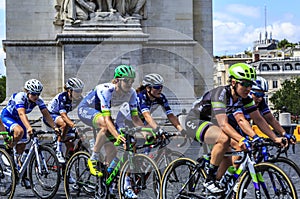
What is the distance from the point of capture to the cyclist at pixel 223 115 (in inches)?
285

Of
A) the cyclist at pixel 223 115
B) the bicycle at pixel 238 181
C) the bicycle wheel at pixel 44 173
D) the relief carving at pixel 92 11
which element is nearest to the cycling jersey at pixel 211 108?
the cyclist at pixel 223 115

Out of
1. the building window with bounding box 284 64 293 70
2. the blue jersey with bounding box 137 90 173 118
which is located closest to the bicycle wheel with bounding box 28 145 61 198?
the blue jersey with bounding box 137 90 173 118

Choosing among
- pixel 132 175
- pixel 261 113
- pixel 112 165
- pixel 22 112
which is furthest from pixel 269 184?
pixel 22 112

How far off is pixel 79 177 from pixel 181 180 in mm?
1532

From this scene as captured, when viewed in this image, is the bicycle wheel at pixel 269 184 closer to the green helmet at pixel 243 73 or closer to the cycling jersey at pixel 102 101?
the green helmet at pixel 243 73

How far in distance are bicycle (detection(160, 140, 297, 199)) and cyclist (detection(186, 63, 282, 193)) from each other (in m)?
0.13

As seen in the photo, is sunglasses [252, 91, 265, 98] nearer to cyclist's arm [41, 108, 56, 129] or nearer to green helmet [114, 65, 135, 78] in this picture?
green helmet [114, 65, 135, 78]

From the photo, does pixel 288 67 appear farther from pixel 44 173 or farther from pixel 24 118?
pixel 44 173

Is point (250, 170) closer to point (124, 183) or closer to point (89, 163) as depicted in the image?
point (124, 183)

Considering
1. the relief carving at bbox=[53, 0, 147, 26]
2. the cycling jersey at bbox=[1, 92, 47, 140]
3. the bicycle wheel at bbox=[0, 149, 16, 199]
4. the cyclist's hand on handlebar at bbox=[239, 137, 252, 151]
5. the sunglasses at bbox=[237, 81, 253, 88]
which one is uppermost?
the relief carving at bbox=[53, 0, 147, 26]

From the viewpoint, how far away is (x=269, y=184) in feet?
21.9

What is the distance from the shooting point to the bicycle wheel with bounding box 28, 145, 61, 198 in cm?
921

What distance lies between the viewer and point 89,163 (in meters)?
8.55

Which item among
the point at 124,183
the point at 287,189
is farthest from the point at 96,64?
the point at 287,189
